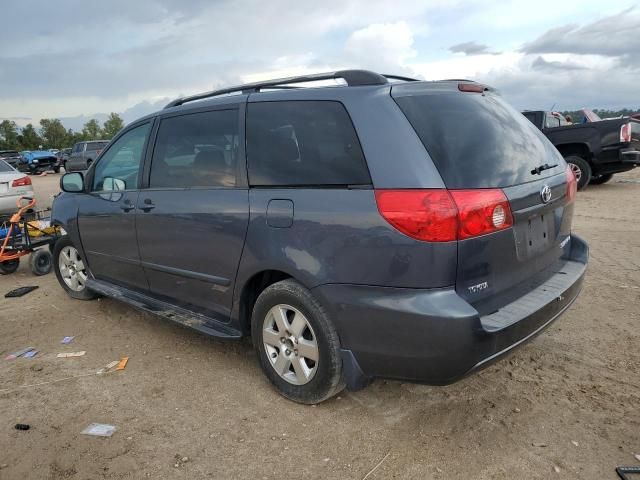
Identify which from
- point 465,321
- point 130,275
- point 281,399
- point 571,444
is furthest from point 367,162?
point 130,275

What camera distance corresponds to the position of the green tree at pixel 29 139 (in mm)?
69375

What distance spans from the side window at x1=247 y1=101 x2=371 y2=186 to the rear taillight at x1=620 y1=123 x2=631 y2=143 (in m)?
9.66

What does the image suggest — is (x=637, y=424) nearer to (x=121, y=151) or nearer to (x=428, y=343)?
(x=428, y=343)

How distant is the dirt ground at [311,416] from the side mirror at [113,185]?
4.17 feet

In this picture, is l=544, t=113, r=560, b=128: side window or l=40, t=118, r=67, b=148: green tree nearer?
l=544, t=113, r=560, b=128: side window

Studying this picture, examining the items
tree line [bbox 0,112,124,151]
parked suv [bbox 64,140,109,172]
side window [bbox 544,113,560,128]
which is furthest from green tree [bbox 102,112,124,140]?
side window [bbox 544,113,560,128]

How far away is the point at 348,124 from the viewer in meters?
2.58

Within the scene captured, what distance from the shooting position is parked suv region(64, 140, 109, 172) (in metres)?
23.5

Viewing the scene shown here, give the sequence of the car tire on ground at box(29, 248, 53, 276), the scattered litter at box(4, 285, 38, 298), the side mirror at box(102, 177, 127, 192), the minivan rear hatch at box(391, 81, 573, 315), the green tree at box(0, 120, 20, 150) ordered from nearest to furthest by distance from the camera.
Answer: the minivan rear hatch at box(391, 81, 573, 315) → the side mirror at box(102, 177, 127, 192) → the scattered litter at box(4, 285, 38, 298) → the car tire on ground at box(29, 248, 53, 276) → the green tree at box(0, 120, 20, 150)

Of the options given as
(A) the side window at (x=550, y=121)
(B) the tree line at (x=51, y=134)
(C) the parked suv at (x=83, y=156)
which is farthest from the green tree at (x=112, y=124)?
(A) the side window at (x=550, y=121)

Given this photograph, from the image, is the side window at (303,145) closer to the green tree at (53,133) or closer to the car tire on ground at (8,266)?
the car tire on ground at (8,266)

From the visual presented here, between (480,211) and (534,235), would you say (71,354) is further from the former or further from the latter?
(534,235)

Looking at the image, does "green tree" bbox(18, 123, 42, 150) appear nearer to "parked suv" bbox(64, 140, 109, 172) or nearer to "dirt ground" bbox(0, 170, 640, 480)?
Result: "parked suv" bbox(64, 140, 109, 172)

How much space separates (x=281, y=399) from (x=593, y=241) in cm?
517
